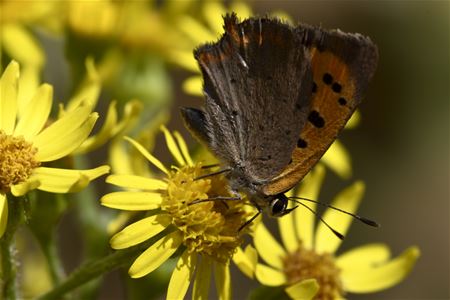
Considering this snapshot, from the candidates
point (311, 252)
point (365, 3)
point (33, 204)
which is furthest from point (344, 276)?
point (365, 3)

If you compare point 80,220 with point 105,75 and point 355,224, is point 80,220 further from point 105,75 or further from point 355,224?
point 355,224

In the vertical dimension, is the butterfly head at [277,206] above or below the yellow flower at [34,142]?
below

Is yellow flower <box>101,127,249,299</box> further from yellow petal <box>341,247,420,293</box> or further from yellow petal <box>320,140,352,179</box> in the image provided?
yellow petal <box>320,140,352,179</box>

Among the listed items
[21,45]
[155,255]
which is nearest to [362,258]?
[155,255]

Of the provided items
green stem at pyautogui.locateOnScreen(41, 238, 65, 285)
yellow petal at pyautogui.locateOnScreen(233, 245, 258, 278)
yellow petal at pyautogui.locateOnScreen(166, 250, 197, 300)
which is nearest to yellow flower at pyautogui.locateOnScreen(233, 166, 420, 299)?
yellow petal at pyautogui.locateOnScreen(233, 245, 258, 278)

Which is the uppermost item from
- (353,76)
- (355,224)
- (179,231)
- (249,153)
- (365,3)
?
(365,3)

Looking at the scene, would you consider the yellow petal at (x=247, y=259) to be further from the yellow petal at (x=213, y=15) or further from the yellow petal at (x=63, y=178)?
the yellow petal at (x=213, y=15)

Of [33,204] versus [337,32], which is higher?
[337,32]

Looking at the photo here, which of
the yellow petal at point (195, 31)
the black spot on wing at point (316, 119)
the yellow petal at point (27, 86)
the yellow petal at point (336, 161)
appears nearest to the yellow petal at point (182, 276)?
the black spot on wing at point (316, 119)
